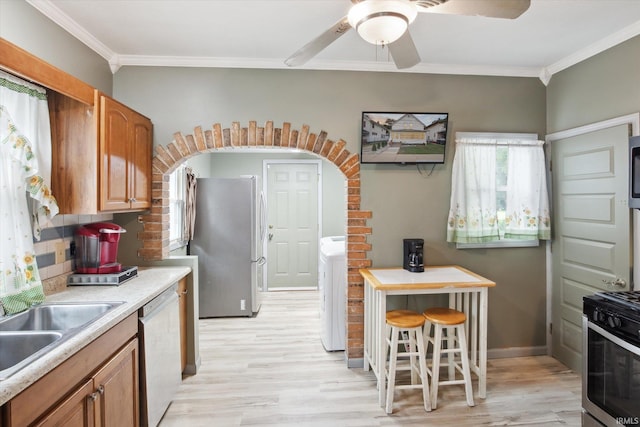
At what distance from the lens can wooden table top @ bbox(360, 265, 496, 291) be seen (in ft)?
7.45

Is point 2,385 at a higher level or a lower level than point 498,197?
lower

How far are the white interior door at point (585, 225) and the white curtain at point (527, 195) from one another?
13 cm

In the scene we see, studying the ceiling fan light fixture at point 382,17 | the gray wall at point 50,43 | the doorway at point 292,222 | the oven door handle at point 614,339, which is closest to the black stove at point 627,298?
the oven door handle at point 614,339

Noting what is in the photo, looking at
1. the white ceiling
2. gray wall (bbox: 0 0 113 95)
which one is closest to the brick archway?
the white ceiling

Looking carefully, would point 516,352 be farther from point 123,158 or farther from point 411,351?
point 123,158

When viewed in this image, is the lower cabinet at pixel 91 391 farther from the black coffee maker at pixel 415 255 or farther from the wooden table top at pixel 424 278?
the black coffee maker at pixel 415 255

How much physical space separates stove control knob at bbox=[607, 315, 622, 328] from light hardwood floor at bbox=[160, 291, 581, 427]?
86 centimetres

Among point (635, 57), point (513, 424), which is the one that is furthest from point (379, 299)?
point (635, 57)

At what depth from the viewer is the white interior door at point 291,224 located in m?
5.39

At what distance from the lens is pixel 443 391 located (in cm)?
248

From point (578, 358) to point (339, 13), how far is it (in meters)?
3.16

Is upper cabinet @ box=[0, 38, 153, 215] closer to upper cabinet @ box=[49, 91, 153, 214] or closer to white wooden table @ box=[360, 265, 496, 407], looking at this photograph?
upper cabinet @ box=[49, 91, 153, 214]

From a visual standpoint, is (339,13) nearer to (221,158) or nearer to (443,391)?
(443,391)

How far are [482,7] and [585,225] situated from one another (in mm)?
2174
